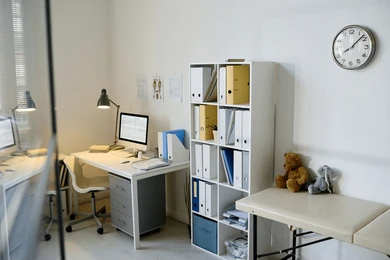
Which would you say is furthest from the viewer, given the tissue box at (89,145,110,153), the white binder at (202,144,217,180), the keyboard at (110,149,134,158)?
the tissue box at (89,145,110,153)

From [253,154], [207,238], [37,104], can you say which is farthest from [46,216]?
[207,238]

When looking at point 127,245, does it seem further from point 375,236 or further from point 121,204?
point 375,236

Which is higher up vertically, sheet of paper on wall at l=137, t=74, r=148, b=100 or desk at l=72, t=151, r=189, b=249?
sheet of paper on wall at l=137, t=74, r=148, b=100

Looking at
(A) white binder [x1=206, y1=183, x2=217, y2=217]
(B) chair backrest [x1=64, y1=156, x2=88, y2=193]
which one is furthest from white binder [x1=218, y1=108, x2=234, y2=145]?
(B) chair backrest [x1=64, y1=156, x2=88, y2=193]

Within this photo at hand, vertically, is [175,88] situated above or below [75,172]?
above

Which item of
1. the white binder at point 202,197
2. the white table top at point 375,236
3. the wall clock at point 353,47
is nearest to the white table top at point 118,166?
the white binder at point 202,197

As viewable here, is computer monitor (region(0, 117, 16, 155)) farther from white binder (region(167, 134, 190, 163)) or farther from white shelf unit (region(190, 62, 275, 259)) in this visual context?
white binder (region(167, 134, 190, 163))

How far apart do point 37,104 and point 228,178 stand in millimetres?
2421

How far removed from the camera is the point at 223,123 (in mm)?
3180

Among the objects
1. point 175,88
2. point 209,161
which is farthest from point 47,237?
point 175,88

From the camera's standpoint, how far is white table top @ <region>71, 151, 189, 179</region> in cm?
348

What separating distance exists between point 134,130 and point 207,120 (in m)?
1.06

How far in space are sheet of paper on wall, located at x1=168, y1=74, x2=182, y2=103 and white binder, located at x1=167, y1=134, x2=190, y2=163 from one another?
44 cm

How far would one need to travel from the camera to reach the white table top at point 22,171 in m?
0.97
